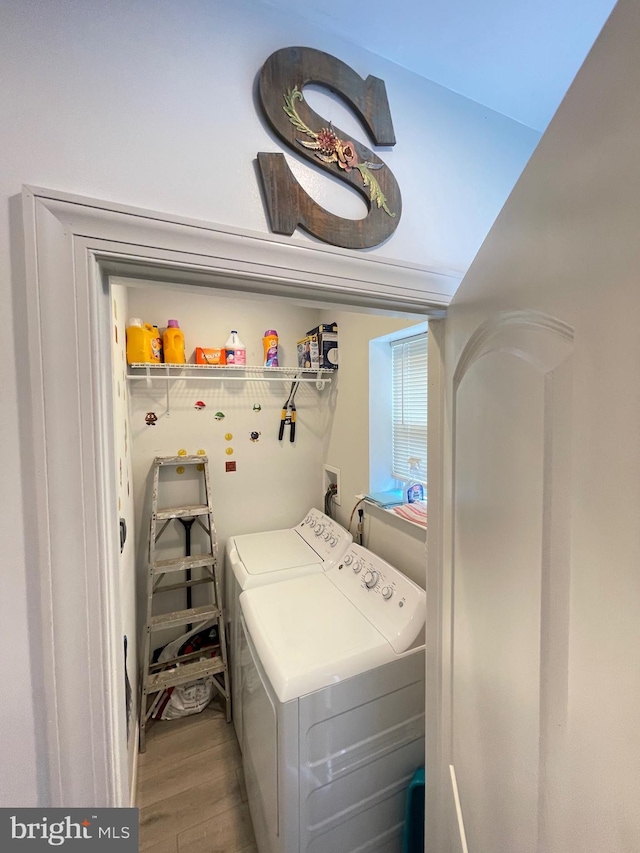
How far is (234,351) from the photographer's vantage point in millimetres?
2098

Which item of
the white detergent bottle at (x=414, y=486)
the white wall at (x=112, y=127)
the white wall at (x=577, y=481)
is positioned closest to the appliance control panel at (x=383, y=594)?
the white detergent bottle at (x=414, y=486)

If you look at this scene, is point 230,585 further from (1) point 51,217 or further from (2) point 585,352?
(2) point 585,352

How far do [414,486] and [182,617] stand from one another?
1533 mm

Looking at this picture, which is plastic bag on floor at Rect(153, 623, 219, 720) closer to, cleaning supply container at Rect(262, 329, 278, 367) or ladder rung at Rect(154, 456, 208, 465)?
ladder rung at Rect(154, 456, 208, 465)

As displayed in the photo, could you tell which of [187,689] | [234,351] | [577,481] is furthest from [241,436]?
[577,481]

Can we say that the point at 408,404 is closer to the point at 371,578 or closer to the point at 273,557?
the point at 371,578

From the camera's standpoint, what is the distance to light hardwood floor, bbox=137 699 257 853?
1340 mm

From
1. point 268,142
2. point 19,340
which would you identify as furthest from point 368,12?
point 19,340

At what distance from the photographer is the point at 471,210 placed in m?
0.81

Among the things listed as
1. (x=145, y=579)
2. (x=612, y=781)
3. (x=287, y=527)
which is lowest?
(x=145, y=579)

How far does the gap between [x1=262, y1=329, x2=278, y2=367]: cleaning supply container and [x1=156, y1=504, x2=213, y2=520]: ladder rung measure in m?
1.03

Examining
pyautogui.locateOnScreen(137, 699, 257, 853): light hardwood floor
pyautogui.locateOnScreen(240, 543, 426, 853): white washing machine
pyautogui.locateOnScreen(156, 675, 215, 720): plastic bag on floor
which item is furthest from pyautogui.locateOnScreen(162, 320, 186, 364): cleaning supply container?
pyautogui.locateOnScreen(137, 699, 257, 853): light hardwood floor

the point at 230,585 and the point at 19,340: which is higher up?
the point at 19,340

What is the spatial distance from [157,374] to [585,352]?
84.0 inches
